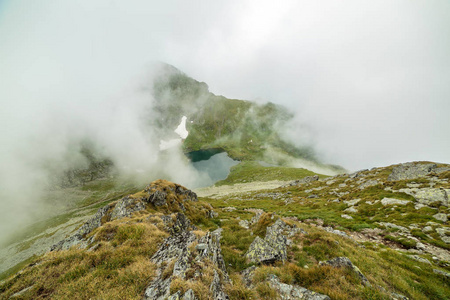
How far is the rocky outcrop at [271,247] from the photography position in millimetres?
11797

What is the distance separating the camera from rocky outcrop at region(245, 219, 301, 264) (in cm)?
1180

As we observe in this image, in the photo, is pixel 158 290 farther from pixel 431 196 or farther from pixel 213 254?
pixel 431 196

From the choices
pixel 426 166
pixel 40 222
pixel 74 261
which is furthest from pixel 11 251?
pixel 426 166

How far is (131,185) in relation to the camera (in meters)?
165

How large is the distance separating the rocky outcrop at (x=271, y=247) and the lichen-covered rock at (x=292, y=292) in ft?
9.38

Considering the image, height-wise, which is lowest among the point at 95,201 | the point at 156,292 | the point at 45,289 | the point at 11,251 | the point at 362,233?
the point at 11,251

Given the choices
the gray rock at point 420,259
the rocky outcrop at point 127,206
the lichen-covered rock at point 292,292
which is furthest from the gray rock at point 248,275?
the gray rock at point 420,259

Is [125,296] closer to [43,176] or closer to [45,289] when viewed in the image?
[45,289]

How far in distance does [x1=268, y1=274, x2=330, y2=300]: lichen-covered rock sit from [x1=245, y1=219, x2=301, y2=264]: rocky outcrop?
2.86 m

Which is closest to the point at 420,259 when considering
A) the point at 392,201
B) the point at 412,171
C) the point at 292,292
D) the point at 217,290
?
the point at 292,292

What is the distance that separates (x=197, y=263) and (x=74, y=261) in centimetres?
821

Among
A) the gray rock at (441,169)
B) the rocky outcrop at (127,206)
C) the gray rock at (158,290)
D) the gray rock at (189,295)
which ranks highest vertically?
the gray rock at (441,169)

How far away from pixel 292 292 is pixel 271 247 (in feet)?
15.5

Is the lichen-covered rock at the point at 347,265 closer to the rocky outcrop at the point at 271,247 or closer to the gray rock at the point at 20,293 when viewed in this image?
the rocky outcrop at the point at 271,247
